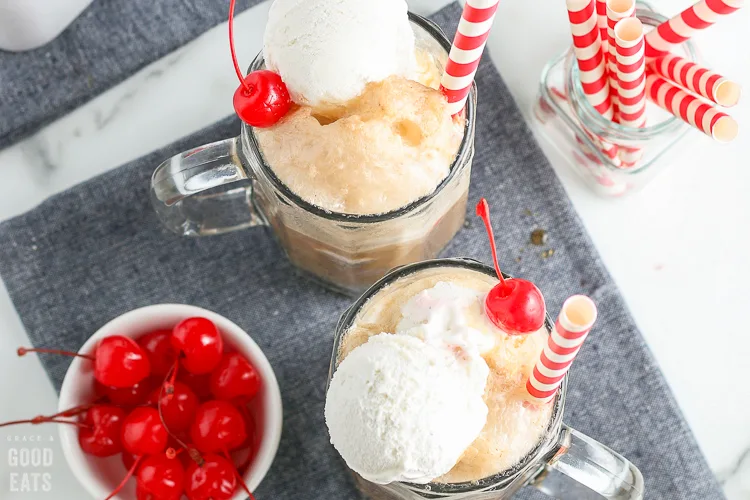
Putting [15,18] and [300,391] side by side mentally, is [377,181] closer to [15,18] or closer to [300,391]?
[300,391]

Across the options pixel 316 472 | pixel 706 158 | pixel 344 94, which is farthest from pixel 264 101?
pixel 706 158

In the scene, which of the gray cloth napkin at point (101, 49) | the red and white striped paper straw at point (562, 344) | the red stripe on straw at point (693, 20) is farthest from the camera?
the gray cloth napkin at point (101, 49)

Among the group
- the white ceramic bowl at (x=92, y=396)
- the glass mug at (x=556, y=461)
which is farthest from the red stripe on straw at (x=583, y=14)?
the white ceramic bowl at (x=92, y=396)

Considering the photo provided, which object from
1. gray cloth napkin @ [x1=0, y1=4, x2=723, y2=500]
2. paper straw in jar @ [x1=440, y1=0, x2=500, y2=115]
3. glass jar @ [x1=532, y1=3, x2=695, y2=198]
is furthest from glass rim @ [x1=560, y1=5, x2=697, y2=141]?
paper straw in jar @ [x1=440, y1=0, x2=500, y2=115]

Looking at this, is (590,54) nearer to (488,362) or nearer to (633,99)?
(633,99)

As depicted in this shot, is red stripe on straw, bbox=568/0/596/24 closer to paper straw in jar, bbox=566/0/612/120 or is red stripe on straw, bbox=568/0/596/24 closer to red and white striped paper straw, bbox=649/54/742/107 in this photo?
paper straw in jar, bbox=566/0/612/120

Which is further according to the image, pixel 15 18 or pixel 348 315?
pixel 15 18

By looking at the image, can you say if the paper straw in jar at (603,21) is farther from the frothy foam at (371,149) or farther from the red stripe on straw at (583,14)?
the frothy foam at (371,149)
